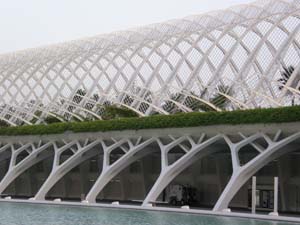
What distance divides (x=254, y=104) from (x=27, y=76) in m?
32.3

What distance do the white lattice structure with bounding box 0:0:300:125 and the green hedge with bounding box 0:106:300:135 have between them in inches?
71.5

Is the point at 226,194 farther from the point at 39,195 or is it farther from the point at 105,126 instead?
the point at 39,195

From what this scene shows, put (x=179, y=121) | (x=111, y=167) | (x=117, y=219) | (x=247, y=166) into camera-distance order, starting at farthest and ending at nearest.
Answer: (x=111, y=167), (x=179, y=121), (x=247, y=166), (x=117, y=219)

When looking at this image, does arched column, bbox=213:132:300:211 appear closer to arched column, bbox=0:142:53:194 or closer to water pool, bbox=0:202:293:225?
water pool, bbox=0:202:293:225

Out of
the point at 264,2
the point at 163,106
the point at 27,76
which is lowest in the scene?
the point at 163,106

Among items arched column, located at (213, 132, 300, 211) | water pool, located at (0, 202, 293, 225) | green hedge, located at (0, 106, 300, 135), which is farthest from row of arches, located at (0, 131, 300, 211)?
water pool, located at (0, 202, 293, 225)

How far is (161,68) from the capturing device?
195 ft

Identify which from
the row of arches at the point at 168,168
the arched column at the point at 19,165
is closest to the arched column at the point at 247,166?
the row of arches at the point at 168,168

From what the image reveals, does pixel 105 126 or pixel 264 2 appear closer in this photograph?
pixel 105 126

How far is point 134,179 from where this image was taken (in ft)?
201

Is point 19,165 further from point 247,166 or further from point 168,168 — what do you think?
point 247,166

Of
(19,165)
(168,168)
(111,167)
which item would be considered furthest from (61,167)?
(168,168)

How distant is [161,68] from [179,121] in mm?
14380

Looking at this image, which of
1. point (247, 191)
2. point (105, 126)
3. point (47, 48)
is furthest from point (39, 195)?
point (47, 48)
